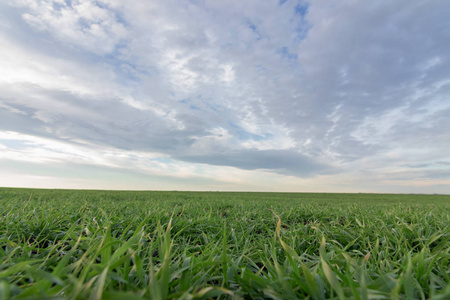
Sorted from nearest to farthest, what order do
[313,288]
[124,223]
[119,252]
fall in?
[313,288] < [119,252] < [124,223]

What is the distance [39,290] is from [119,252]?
17.8 inches

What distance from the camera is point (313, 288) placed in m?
1.46

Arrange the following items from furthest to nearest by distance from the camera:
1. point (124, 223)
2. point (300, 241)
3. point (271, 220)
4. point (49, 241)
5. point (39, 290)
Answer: point (271, 220) < point (124, 223) < point (300, 241) < point (49, 241) < point (39, 290)

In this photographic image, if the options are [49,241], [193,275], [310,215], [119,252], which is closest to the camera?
[119,252]

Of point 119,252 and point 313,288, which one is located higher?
point 119,252

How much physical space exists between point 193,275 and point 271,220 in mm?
3382

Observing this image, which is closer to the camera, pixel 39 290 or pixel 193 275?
pixel 39 290

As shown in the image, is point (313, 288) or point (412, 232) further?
point (412, 232)

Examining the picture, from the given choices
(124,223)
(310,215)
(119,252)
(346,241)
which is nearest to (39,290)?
(119,252)

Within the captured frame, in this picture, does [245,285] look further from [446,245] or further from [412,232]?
[412,232]

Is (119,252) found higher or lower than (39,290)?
higher

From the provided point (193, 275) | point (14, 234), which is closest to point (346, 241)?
point (193, 275)

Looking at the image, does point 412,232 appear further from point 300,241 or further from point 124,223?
point 124,223

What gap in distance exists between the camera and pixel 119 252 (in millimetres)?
1569
